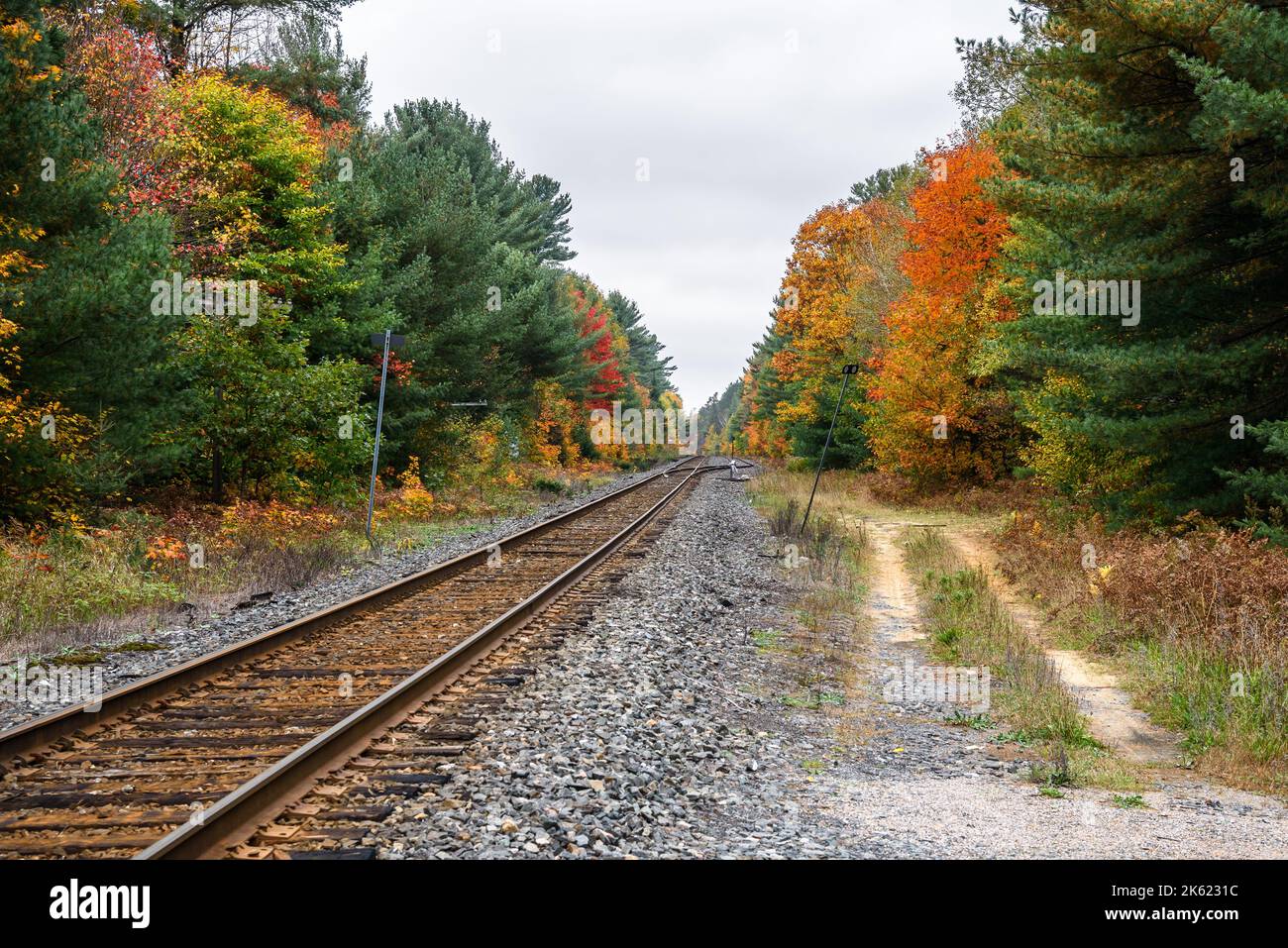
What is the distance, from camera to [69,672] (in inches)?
328

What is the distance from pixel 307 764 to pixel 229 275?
54.9 ft

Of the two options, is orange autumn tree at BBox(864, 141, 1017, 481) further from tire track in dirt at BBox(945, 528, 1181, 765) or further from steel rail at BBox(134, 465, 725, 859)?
steel rail at BBox(134, 465, 725, 859)

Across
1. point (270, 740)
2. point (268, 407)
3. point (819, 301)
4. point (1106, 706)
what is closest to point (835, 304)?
point (819, 301)

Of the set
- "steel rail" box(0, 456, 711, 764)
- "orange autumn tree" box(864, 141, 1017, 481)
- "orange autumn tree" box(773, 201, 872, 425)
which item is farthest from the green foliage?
"orange autumn tree" box(773, 201, 872, 425)

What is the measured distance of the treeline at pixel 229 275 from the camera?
11938 mm

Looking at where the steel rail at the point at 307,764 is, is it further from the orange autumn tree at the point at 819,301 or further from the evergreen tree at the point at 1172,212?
the orange autumn tree at the point at 819,301

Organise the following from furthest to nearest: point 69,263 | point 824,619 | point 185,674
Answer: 1. point 824,619
2. point 69,263
3. point 185,674

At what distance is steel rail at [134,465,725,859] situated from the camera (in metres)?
4.50

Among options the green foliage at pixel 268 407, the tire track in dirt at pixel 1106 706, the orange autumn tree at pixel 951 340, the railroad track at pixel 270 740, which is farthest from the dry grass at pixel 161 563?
the orange autumn tree at pixel 951 340

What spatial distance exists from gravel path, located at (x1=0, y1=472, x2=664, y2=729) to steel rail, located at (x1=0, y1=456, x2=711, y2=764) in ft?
0.97

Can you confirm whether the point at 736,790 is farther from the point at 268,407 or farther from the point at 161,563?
the point at 268,407

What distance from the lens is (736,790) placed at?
627 cm

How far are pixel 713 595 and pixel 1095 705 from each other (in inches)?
223

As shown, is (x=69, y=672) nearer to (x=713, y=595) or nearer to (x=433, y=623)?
(x=433, y=623)
